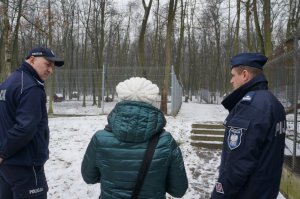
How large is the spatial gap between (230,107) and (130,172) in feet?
3.60

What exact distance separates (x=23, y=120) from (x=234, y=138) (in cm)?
189

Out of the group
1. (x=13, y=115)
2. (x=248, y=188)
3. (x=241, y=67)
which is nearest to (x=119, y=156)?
(x=248, y=188)

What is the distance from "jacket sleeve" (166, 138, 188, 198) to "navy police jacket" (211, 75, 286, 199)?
0.35m

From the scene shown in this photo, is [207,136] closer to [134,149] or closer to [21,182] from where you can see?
[21,182]

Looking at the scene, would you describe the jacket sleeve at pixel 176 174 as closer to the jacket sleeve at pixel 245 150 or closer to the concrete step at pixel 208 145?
the jacket sleeve at pixel 245 150

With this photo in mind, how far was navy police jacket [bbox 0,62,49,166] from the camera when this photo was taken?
3.44 m

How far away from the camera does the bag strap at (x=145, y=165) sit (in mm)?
2531

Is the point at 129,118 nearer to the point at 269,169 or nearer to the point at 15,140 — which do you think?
the point at 269,169

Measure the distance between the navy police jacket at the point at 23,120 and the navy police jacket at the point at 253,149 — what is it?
5.79ft

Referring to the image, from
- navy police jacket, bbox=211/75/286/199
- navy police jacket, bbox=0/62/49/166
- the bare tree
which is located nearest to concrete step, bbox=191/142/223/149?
the bare tree

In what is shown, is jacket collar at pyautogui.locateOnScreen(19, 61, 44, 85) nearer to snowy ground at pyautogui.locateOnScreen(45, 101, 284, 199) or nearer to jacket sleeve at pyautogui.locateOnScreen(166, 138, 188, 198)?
jacket sleeve at pyautogui.locateOnScreen(166, 138, 188, 198)

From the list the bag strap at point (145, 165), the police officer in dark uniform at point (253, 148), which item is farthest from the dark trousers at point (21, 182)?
the police officer in dark uniform at point (253, 148)

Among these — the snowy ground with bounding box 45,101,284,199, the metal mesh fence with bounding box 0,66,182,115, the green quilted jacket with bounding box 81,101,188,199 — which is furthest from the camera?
the metal mesh fence with bounding box 0,66,182,115

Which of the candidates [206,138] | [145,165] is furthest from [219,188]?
[206,138]
